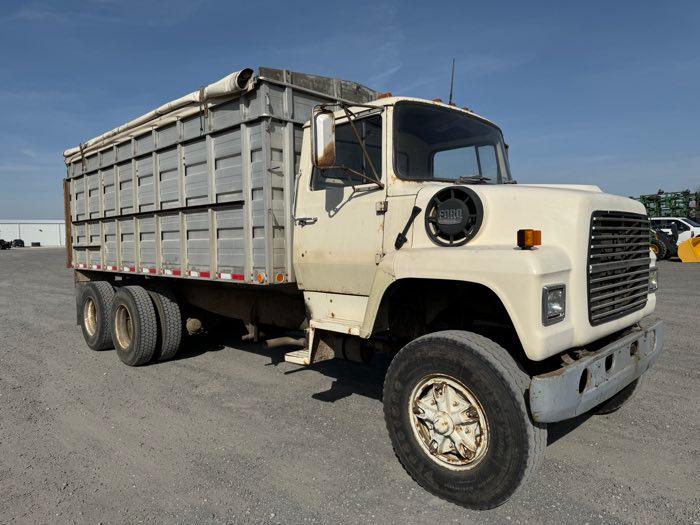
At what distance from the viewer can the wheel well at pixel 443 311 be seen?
351cm

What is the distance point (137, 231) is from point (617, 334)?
5.42m

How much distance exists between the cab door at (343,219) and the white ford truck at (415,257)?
2cm

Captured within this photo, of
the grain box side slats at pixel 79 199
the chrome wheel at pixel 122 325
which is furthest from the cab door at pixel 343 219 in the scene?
the grain box side slats at pixel 79 199

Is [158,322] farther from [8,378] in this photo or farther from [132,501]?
[132,501]

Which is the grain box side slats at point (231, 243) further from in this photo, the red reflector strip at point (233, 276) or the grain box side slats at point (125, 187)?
the grain box side slats at point (125, 187)

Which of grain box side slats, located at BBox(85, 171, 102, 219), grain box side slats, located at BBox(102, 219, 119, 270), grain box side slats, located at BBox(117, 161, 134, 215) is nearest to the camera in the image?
grain box side slats, located at BBox(117, 161, 134, 215)

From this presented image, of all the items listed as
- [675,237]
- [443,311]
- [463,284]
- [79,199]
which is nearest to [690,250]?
[675,237]

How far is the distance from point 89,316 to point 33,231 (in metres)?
91.7

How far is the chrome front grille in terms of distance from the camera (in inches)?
120

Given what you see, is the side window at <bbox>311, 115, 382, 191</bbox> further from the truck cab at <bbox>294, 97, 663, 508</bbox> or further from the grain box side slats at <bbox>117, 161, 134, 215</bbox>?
the grain box side slats at <bbox>117, 161, 134, 215</bbox>

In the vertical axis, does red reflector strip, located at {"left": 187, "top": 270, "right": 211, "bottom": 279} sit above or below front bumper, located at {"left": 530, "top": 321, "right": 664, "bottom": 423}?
→ above

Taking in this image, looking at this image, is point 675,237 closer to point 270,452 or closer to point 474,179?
point 474,179

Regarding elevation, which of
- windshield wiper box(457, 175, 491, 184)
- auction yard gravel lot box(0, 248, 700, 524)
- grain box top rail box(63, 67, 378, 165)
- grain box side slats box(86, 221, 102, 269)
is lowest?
auction yard gravel lot box(0, 248, 700, 524)

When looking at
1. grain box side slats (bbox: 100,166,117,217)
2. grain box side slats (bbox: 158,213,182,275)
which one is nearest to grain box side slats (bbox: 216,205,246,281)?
grain box side slats (bbox: 158,213,182,275)
